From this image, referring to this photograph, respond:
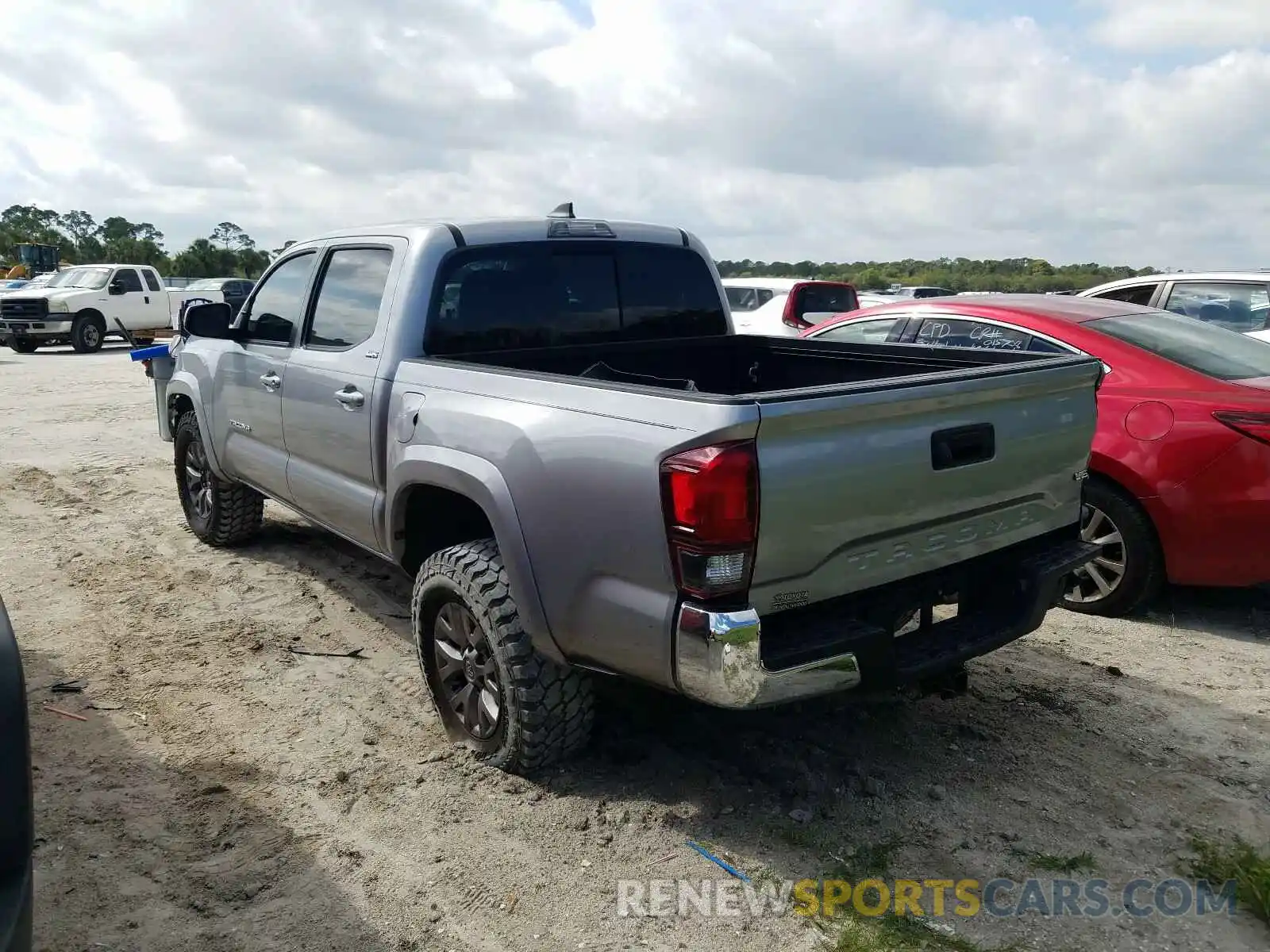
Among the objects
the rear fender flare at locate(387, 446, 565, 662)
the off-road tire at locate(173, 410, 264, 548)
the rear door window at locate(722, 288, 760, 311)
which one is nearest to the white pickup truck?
the rear door window at locate(722, 288, 760, 311)

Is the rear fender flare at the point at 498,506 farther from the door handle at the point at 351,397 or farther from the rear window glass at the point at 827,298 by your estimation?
the rear window glass at the point at 827,298

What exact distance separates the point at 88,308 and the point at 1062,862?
76.7ft

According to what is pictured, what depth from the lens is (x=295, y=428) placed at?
15.4ft

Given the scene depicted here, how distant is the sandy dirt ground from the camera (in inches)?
109

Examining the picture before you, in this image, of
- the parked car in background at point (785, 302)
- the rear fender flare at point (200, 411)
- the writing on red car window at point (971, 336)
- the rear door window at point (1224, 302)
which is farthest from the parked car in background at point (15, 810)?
the parked car in background at point (785, 302)

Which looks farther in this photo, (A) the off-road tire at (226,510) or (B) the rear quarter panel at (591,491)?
(A) the off-road tire at (226,510)

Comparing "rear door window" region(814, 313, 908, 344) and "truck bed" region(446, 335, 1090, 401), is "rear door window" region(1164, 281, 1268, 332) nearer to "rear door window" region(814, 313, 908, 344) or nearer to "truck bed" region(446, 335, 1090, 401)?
"rear door window" region(814, 313, 908, 344)

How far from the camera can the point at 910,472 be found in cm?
293

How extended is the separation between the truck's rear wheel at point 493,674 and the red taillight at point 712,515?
0.81 metres

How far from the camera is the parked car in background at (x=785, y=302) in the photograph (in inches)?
534

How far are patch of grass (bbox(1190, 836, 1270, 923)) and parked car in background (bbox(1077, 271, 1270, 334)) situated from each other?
6.42 metres

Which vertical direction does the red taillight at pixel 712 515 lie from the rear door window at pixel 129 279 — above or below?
below

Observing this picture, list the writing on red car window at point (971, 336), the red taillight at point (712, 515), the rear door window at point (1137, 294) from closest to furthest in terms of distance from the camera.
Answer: the red taillight at point (712, 515) → the writing on red car window at point (971, 336) → the rear door window at point (1137, 294)

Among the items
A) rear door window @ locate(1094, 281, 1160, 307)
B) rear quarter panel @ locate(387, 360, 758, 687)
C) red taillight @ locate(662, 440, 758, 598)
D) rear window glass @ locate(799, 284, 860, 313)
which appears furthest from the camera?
rear window glass @ locate(799, 284, 860, 313)
